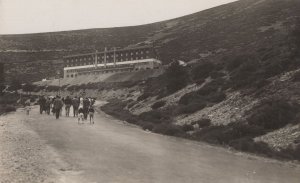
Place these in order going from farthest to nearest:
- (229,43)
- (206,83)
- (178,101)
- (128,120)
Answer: (229,43)
(206,83)
(178,101)
(128,120)

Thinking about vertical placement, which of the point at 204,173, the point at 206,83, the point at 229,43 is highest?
the point at 229,43

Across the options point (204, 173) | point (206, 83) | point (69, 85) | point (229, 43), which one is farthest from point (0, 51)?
point (204, 173)

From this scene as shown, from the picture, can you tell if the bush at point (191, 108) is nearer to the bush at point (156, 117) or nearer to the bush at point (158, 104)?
the bush at point (156, 117)

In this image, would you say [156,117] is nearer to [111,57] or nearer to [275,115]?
[275,115]

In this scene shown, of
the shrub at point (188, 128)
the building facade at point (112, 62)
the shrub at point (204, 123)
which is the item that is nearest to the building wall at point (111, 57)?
the building facade at point (112, 62)

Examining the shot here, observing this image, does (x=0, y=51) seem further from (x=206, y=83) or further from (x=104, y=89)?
(x=206, y=83)

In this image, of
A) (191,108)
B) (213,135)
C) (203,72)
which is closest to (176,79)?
(203,72)
